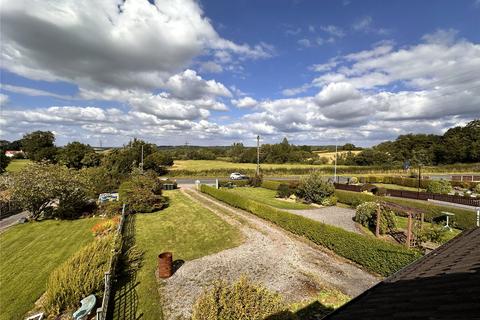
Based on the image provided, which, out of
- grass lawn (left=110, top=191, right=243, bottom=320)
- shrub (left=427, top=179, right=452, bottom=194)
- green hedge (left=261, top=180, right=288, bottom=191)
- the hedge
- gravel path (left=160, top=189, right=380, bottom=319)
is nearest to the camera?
grass lawn (left=110, top=191, right=243, bottom=320)

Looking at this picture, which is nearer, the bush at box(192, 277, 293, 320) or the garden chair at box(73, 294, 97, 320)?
the bush at box(192, 277, 293, 320)

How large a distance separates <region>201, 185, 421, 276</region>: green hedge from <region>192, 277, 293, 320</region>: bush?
728cm

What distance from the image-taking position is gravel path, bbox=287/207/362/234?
63.4 ft

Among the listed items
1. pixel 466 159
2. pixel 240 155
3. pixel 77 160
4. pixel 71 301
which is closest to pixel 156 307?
pixel 71 301

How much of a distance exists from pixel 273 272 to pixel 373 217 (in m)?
10.4

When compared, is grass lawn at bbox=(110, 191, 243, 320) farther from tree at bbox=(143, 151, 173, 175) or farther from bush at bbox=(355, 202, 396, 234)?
tree at bbox=(143, 151, 173, 175)

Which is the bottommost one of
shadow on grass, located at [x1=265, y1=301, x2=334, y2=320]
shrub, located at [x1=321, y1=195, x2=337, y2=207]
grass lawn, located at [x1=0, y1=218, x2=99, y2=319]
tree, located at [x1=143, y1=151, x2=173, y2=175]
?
grass lawn, located at [x1=0, y1=218, x2=99, y2=319]

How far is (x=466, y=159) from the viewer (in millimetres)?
75688

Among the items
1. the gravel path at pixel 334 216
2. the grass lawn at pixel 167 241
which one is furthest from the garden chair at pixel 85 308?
the gravel path at pixel 334 216

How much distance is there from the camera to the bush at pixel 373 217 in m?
17.2

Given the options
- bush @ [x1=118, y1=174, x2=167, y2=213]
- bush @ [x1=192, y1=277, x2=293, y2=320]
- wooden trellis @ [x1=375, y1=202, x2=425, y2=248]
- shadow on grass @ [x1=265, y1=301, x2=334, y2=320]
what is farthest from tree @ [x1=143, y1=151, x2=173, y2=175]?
bush @ [x1=192, y1=277, x2=293, y2=320]

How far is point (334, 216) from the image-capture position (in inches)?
865

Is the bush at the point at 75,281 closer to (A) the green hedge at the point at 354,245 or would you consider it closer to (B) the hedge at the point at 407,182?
(A) the green hedge at the point at 354,245

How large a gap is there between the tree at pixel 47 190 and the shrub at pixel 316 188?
71.1ft
